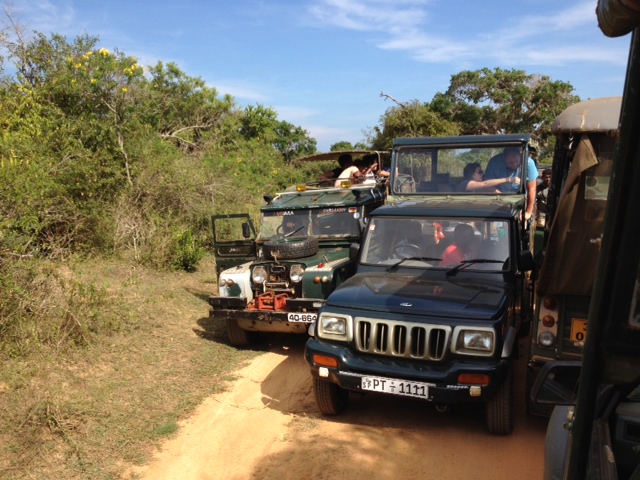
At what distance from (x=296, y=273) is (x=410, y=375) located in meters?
2.61

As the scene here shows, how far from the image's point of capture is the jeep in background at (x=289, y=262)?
6480 mm

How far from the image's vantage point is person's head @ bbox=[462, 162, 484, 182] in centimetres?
781

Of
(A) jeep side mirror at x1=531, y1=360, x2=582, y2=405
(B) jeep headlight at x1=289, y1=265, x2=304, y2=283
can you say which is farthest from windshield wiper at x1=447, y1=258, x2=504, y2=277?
(A) jeep side mirror at x1=531, y1=360, x2=582, y2=405

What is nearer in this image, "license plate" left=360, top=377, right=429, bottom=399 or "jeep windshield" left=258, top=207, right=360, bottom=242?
"license plate" left=360, top=377, right=429, bottom=399

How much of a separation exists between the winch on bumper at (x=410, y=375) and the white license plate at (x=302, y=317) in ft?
5.11

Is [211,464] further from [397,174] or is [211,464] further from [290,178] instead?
[290,178]

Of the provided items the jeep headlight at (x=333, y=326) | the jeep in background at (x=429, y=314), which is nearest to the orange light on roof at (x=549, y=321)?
the jeep in background at (x=429, y=314)

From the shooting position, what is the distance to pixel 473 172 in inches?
310

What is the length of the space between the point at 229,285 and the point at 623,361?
5.73m

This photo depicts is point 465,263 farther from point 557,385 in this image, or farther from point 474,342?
point 557,385

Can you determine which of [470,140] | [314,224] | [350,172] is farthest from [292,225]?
[350,172]

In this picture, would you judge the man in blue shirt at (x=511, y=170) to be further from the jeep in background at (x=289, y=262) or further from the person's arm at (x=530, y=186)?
the jeep in background at (x=289, y=262)

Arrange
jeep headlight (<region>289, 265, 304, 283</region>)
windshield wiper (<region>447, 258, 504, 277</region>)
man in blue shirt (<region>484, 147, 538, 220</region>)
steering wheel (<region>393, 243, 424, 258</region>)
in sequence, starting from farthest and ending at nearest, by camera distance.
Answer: man in blue shirt (<region>484, 147, 538, 220</region>) < jeep headlight (<region>289, 265, 304, 283</region>) < steering wheel (<region>393, 243, 424, 258</region>) < windshield wiper (<region>447, 258, 504, 277</region>)

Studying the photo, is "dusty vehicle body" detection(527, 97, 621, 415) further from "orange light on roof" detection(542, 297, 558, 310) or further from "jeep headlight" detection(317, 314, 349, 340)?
"jeep headlight" detection(317, 314, 349, 340)
